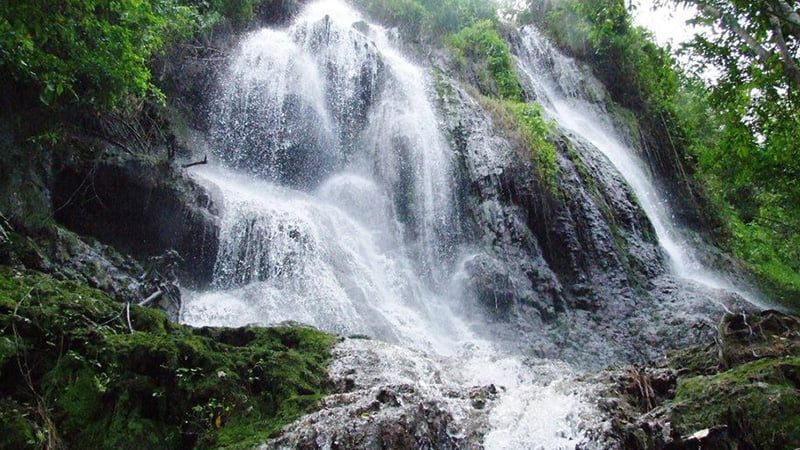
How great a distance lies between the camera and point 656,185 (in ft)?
58.7

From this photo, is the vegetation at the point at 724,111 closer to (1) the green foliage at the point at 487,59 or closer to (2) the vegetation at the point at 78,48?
(1) the green foliage at the point at 487,59

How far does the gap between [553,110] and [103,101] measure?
45.2 ft

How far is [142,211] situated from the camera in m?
8.82

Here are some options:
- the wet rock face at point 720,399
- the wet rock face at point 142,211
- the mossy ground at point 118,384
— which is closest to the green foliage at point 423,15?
the wet rock face at point 142,211

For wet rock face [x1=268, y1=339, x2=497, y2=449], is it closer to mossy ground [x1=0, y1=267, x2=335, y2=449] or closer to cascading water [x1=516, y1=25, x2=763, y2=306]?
mossy ground [x1=0, y1=267, x2=335, y2=449]

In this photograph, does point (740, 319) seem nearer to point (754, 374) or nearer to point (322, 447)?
point (754, 374)

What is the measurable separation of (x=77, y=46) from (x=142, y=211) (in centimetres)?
275

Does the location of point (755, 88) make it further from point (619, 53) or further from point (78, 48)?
point (619, 53)

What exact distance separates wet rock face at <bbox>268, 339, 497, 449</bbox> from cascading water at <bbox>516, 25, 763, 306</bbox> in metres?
10.2

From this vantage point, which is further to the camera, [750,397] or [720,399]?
[720,399]

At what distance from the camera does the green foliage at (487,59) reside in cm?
1689

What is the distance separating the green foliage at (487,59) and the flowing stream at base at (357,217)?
5.87ft

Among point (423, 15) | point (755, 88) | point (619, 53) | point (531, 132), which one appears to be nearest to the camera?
point (755, 88)

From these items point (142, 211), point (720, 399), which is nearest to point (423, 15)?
point (142, 211)
